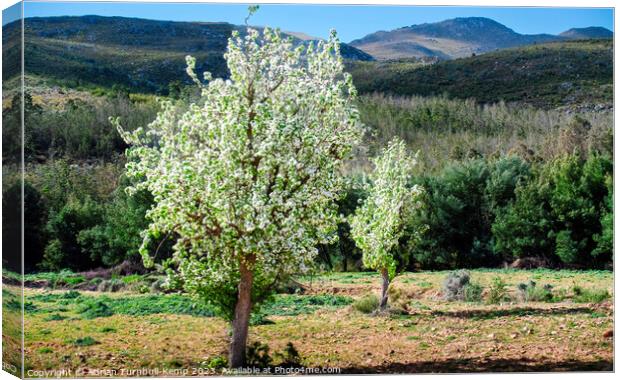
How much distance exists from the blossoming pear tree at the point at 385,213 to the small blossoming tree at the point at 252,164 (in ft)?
6.53

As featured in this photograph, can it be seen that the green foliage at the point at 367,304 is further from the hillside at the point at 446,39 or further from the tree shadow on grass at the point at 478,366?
the hillside at the point at 446,39

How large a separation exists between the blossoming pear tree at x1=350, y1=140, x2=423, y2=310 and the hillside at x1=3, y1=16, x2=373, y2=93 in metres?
1.59

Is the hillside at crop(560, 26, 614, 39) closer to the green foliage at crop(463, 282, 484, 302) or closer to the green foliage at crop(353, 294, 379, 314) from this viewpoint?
the green foliage at crop(463, 282, 484, 302)

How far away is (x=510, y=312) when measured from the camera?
11.7 m

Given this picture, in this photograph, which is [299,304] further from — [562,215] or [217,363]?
[562,215]

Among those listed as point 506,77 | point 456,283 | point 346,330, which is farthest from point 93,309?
point 506,77

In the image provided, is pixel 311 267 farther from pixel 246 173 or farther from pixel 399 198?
pixel 399 198

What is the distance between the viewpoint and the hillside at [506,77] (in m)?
11.9

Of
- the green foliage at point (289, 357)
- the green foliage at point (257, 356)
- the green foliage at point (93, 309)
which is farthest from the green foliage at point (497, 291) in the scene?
the green foliage at point (93, 309)

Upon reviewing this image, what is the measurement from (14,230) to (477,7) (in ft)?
21.8

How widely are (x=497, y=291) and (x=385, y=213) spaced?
2074 mm

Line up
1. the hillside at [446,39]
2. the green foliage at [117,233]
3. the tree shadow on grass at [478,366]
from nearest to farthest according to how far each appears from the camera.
Answer: 1. the tree shadow on grass at [478,366]
2. the green foliage at [117,233]
3. the hillside at [446,39]

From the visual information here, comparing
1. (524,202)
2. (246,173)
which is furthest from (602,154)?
(246,173)

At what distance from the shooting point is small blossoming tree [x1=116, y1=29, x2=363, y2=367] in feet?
29.0
